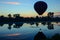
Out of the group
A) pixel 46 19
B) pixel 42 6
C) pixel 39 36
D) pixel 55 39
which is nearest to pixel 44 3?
pixel 42 6

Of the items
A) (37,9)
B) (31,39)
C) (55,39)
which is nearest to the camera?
(55,39)

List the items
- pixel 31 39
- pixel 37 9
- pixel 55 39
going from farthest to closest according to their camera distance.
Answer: pixel 37 9 < pixel 31 39 < pixel 55 39

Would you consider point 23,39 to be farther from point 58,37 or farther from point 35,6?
point 58,37

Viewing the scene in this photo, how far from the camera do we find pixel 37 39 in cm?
2880

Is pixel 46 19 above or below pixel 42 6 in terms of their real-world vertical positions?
below

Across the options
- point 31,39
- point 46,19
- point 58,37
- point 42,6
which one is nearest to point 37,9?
point 42,6

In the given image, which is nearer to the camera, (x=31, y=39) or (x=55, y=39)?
(x=55, y=39)

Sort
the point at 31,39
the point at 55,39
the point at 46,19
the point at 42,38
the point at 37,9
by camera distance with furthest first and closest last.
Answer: the point at 46,19 < the point at 37,9 < the point at 31,39 < the point at 42,38 < the point at 55,39

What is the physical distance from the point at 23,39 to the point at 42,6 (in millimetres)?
6974

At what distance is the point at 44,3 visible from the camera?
41.1 meters

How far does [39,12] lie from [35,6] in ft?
8.22

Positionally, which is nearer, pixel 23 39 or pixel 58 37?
pixel 58 37

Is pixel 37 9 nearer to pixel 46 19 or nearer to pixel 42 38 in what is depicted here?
pixel 42 38

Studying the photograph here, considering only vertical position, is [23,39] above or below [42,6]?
below
